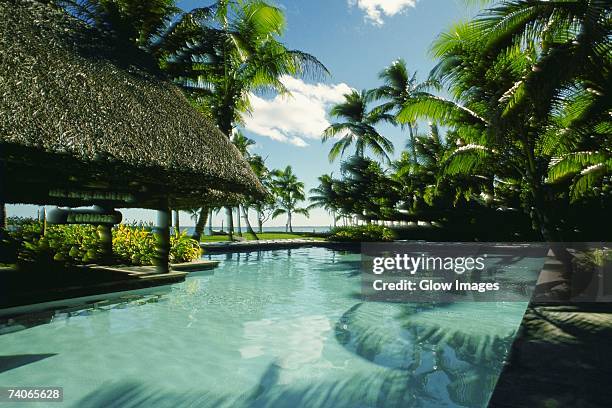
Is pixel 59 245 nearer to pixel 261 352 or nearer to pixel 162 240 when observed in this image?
pixel 162 240

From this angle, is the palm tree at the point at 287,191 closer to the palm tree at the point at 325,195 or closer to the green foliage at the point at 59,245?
the palm tree at the point at 325,195

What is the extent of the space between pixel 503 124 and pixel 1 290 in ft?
27.0

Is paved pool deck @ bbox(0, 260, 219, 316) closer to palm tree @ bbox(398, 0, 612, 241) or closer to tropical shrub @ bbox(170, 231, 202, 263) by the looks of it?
tropical shrub @ bbox(170, 231, 202, 263)

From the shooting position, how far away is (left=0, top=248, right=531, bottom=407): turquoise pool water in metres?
3.61

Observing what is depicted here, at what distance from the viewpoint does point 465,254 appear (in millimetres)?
15555

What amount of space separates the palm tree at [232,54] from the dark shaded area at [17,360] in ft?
30.5

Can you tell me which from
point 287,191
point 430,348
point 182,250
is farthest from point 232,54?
point 287,191

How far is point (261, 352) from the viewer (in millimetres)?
4777

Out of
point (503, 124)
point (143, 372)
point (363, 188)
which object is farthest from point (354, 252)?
point (143, 372)

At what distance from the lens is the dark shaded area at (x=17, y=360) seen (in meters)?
4.11

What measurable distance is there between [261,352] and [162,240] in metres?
4.75

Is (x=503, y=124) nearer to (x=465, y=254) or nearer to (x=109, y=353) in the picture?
(x=109, y=353)

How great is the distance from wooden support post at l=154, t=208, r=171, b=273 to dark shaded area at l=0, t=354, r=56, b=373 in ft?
13.0

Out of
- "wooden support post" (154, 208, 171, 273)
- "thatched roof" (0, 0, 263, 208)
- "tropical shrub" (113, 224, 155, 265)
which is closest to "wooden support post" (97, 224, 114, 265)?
"tropical shrub" (113, 224, 155, 265)
